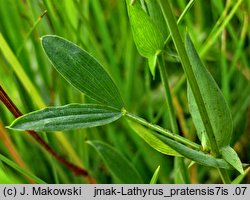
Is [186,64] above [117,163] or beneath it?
above

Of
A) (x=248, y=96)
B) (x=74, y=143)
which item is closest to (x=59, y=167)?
(x=74, y=143)

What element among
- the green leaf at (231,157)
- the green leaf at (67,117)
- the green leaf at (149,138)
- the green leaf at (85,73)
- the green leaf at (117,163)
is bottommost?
the green leaf at (117,163)

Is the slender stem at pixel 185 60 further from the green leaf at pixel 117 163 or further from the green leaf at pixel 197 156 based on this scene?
the green leaf at pixel 117 163

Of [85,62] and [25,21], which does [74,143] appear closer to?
[25,21]

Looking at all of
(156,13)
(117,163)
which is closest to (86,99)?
(117,163)

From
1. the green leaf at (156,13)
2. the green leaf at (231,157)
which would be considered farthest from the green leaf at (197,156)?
the green leaf at (156,13)

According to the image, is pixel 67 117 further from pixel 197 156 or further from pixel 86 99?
pixel 86 99

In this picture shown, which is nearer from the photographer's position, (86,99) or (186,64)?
(186,64)
